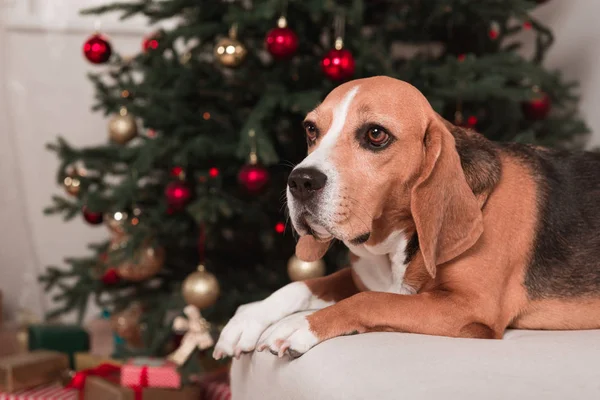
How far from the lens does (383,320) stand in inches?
66.6

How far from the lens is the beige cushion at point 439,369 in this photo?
1.30 metres

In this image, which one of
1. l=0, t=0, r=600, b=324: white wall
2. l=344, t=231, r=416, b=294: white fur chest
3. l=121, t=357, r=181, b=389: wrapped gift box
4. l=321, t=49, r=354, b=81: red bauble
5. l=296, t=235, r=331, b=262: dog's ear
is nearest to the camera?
l=344, t=231, r=416, b=294: white fur chest

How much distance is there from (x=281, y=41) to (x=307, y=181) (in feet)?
4.16

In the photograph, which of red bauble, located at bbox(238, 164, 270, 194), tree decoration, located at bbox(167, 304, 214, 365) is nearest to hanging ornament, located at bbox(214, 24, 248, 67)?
red bauble, located at bbox(238, 164, 270, 194)

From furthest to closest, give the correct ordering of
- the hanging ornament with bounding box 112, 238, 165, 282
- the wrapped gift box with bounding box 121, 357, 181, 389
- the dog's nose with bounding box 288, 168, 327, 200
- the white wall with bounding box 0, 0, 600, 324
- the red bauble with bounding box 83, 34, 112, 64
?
the white wall with bounding box 0, 0, 600, 324
the red bauble with bounding box 83, 34, 112, 64
the hanging ornament with bounding box 112, 238, 165, 282
the wrapped gift box with bounding box 121, 357, 181, 389
the dog's nose with bounding box 288, 168, 327, 200

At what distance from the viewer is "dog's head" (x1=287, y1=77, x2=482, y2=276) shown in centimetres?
178

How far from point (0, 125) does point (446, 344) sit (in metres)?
4.35

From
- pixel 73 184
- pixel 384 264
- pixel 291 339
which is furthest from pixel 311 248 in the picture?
pixel 73 184

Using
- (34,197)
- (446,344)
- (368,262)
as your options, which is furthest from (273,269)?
(34,197)

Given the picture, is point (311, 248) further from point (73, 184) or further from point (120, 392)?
point (73, 184)

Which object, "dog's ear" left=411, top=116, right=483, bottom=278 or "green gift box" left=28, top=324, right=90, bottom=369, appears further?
"green gift box" left=28, top=324, right=90, bottom=369

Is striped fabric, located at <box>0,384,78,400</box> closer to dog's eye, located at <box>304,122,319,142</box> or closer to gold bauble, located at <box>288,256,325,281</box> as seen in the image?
gold bauble, located at <box>288,256,325,281</box>

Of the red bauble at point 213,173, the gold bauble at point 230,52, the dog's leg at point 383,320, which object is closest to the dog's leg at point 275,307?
the dog's leg at point 383,320

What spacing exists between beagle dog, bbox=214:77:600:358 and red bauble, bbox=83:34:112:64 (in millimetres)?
1766
